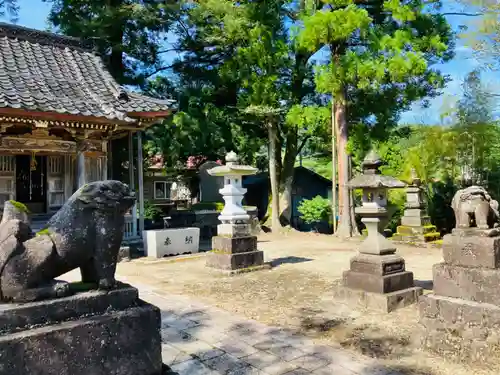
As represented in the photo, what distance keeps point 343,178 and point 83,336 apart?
1301cm

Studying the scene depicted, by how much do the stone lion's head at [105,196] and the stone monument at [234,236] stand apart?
6017 mm

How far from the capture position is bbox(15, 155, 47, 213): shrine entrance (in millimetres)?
11078

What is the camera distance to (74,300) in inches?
106

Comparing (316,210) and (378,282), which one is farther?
(316,210)

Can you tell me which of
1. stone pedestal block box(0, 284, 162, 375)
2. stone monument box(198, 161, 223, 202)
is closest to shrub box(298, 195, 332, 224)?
stone monument box(198, 161, 223, 202)

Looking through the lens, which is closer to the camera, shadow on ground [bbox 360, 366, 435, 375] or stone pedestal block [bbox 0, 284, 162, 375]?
stone pedestal block [bbox 0, 284, 162, 375]

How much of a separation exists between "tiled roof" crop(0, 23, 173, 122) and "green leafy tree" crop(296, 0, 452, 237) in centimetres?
565

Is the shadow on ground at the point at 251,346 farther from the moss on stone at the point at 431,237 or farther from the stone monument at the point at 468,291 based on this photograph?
the moss on stone at the point at 431,237

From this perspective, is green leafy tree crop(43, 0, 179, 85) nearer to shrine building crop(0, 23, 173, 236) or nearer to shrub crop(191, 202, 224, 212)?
shrine building crop(0, 23, 173, 236)

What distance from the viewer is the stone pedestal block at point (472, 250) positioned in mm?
4551

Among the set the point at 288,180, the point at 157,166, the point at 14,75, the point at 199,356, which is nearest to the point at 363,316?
the point at 199,356

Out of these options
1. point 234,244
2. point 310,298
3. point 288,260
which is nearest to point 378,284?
point 310,298

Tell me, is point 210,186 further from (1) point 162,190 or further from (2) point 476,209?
(2) point 476,209

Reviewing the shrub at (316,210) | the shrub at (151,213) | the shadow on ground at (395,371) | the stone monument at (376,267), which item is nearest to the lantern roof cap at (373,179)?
the stone monument at (376,267)
